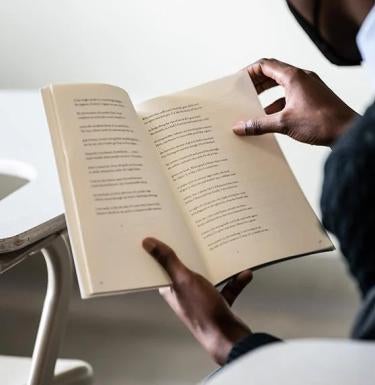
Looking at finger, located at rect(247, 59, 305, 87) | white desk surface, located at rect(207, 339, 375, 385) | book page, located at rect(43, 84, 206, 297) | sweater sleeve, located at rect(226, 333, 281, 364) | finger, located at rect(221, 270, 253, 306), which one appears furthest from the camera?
finger, located at rect(247, 59, 305, 87)

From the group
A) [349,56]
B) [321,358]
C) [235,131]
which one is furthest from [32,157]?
[321,358]

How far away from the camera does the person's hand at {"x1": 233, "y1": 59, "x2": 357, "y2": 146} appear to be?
3.30 ft

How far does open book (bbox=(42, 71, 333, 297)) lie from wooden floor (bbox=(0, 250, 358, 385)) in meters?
0.88

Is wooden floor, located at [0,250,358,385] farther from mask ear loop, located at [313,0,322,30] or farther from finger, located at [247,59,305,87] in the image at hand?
mask ear loop, located at [313,0,322,30]

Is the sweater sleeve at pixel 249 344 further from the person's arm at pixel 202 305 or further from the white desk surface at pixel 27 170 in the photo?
the white desk surface at pixel 27 170

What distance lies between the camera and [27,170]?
3.89 ft

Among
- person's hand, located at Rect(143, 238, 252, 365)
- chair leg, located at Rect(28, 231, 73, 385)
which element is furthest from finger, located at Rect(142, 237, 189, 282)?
chair leg, located at Rect(28, 231, 73, 385)

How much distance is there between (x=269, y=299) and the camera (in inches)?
74.5

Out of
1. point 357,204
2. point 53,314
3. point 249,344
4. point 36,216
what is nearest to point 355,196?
point 357,204

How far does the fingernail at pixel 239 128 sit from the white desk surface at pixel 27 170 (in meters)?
0.23

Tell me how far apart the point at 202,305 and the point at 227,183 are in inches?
6.2

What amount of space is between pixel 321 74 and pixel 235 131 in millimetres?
773

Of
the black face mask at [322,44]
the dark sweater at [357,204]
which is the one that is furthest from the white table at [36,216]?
the dark sweater at [357,204]

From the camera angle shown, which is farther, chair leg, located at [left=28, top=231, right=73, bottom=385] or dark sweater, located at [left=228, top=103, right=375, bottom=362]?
chair leg, located at [left=28, top=231, right=73, bottom=385]
